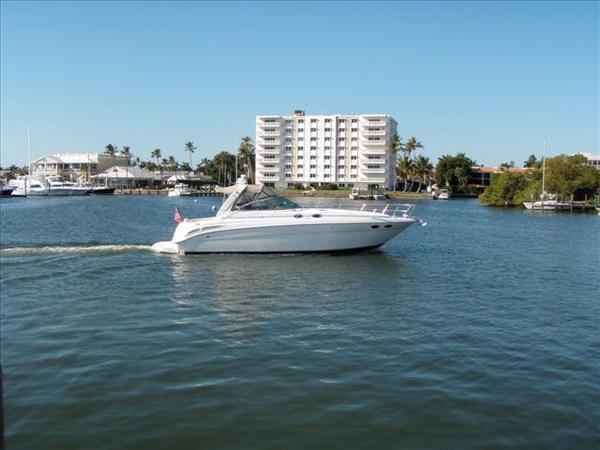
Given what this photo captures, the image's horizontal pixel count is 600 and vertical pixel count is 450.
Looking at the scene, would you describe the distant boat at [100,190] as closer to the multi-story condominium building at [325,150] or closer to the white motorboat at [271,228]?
the multi-story condominium building at [325,150]

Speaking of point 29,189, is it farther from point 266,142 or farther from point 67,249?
point 67,249

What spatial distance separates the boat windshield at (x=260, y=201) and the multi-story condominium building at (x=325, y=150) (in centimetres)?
11540

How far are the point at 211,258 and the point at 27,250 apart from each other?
9.29m

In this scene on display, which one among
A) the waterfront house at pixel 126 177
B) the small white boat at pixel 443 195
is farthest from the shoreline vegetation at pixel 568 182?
the waterfront house at pixel 126 177

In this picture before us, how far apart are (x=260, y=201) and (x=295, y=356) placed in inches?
634

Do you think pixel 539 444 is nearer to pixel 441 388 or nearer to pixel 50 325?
pixel 441 388

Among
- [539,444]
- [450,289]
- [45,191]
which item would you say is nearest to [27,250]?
[450,289]

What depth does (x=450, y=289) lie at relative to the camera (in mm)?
21500

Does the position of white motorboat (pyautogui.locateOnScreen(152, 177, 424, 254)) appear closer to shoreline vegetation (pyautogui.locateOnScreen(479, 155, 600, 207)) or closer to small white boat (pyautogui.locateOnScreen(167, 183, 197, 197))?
shoreline vegetation (pyautogui.locateOnScreen(479, 155, 600, 207))

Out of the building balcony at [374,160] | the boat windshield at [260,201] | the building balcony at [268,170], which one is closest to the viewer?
the boat windshield at [260,201]

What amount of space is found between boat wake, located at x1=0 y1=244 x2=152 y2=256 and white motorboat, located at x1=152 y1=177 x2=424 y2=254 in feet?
9.68

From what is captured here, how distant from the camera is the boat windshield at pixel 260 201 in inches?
1123

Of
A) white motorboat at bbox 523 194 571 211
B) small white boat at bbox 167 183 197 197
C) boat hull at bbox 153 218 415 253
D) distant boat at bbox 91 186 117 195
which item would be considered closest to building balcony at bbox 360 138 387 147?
small white boat at bbox 167 183 197 197

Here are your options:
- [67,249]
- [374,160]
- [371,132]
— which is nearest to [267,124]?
[371,132]
